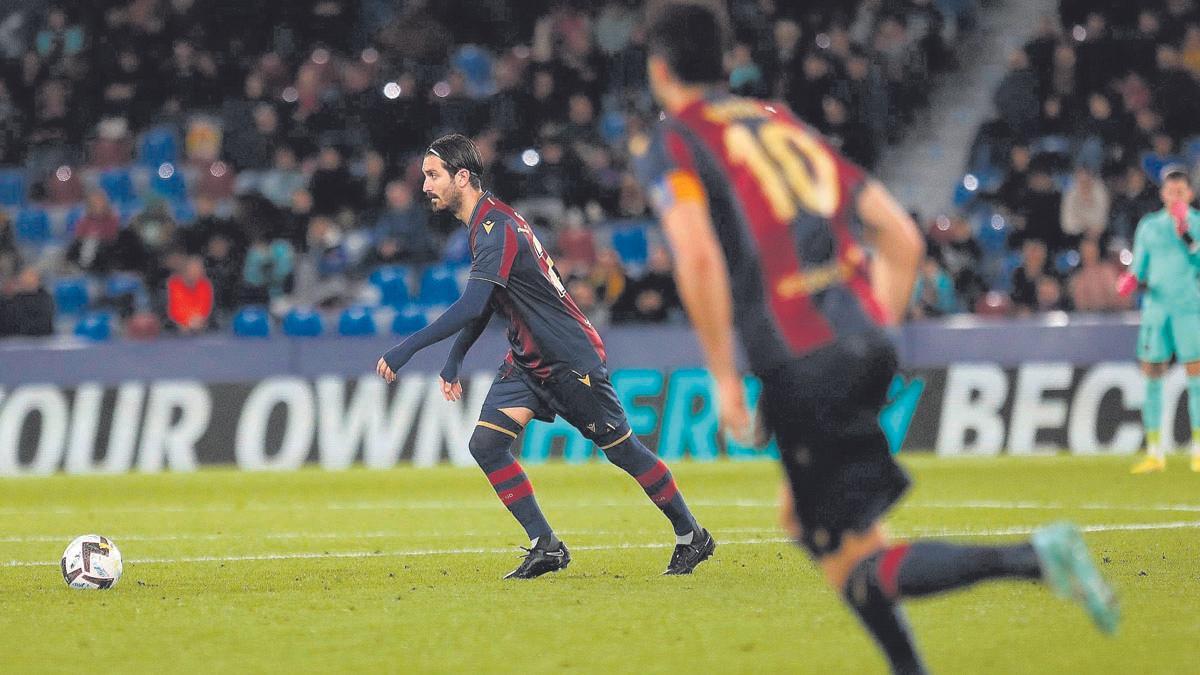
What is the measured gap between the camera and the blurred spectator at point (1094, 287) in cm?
1894

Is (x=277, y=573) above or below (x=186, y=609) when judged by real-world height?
below

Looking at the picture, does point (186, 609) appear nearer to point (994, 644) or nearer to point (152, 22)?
point (994, 644)

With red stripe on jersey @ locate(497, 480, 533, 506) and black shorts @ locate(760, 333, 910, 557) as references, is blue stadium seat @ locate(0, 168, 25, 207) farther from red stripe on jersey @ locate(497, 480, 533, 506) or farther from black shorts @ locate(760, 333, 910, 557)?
black shorts @ locate(760, 333, 910, 557)

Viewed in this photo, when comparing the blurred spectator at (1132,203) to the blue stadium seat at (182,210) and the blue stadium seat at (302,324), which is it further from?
the blue stadium seat at (182,210)

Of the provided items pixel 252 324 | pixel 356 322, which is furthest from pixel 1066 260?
pixel 252 324

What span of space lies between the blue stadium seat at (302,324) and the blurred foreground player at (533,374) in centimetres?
1081

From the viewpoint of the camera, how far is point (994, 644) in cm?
623

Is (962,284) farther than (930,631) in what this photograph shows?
Yes

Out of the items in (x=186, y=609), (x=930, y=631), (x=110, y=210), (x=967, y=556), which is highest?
(x=967, y=556)

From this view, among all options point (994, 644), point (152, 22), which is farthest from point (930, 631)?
point (152, 22)

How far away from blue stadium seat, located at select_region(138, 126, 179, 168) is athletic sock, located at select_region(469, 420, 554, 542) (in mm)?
17131

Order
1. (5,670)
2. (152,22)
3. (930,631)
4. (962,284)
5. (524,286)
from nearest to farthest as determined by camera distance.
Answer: (5,670) → (930,631) → (524,286) → (962,284) → (152,22)

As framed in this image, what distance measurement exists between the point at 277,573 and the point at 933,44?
16.2 meters

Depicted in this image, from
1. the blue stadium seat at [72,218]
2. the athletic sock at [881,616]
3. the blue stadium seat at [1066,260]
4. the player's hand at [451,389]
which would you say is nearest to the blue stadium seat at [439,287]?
the blue stadium seat at [72,218]
